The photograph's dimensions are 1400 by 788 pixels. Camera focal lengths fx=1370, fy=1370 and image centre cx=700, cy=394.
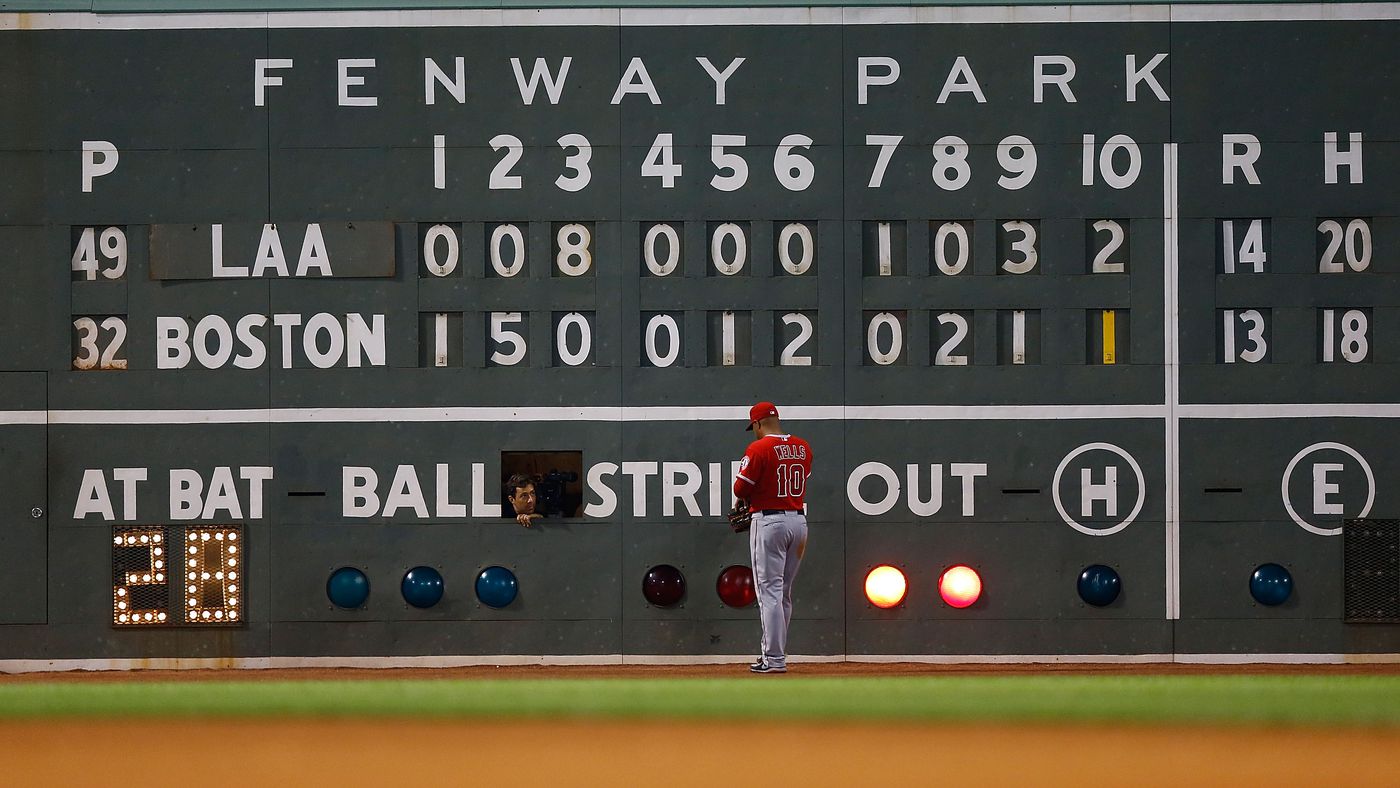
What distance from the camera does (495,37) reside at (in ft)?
23.9

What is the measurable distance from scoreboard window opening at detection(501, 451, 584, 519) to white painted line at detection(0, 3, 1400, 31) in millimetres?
2288

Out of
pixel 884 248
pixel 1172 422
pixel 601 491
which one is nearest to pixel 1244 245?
pixel 1172 422

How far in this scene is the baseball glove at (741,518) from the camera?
7102mm

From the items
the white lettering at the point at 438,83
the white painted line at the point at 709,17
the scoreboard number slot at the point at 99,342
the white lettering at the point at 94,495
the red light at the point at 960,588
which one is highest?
the white painted line at the point at 709,17

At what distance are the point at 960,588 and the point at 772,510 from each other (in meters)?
1.09

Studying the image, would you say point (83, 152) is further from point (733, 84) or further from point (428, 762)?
point (428, 762)

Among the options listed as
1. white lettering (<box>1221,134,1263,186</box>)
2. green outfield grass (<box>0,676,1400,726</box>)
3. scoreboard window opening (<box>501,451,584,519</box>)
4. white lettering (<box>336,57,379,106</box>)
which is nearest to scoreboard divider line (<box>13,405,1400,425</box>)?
scoreboard window opening (<box>501,451,584,519</box>)

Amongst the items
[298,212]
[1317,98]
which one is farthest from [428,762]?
[1317,98]

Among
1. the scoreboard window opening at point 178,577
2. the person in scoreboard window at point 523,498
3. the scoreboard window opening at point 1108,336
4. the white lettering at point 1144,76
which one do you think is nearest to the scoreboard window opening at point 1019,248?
the scoreboard window opening at point 1108,336

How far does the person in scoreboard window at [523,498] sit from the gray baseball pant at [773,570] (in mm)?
1172

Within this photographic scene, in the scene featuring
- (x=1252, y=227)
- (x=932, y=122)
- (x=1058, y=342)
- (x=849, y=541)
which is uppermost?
(x=932, y=122)

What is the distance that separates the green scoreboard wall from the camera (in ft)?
23.5

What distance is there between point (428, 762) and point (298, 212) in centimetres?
315

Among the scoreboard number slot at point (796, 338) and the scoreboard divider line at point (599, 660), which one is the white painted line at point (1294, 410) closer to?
the scoreboard divider line at point (599, 660)
